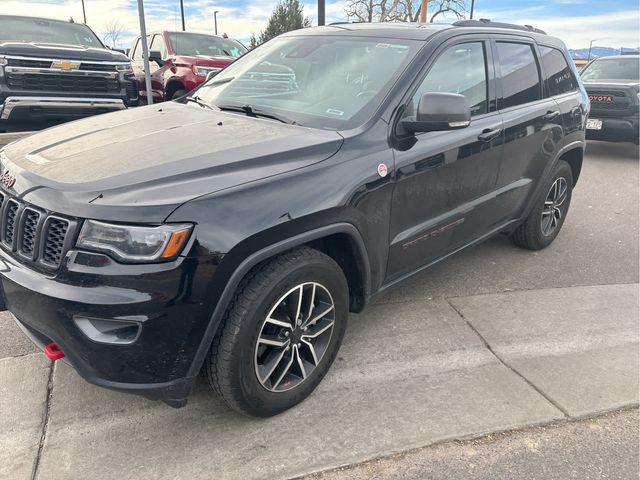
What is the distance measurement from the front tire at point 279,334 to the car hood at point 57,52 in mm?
5573

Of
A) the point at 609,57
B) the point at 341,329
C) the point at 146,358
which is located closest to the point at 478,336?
the point at 341,329

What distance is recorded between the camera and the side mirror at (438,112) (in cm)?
263

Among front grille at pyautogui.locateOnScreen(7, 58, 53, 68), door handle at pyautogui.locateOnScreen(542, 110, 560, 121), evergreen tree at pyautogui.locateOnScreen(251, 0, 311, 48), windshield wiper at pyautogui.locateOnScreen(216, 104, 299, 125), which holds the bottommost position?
door handle at pyautogui.locateOnScreen(542, 110, 560, 121)

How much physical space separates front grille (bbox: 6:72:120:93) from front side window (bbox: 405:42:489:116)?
5198mm

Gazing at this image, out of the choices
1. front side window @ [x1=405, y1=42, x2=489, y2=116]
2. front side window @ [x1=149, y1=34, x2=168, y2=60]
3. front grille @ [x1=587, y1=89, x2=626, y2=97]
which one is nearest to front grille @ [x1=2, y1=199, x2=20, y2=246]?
front side window @ [x1=405, y1=42, x2=489, y2=116]

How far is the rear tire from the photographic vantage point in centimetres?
442

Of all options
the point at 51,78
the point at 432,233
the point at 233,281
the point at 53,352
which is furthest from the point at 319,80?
the point at 51,78

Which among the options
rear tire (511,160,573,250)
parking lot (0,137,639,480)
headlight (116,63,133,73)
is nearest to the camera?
parking lot (0,137,639,480)

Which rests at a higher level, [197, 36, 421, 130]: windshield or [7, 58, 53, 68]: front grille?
[7, 58, 53, 68]: front grille

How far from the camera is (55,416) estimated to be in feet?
8.03

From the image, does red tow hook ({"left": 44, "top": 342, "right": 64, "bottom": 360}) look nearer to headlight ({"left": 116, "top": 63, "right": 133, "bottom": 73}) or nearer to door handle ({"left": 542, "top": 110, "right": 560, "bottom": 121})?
door handle ({"left": 542, "top": 110, "right": 560, "bottom": 121})

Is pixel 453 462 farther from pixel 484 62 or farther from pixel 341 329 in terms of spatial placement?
pixel 484 62

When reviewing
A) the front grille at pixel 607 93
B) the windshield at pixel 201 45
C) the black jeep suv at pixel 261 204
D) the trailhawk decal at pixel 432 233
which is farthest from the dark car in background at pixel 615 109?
the trailhawk decal at pixel 432 233

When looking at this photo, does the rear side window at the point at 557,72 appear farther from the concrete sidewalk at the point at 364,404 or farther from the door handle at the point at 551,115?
the concrete sidewalk at the point at 364,404
